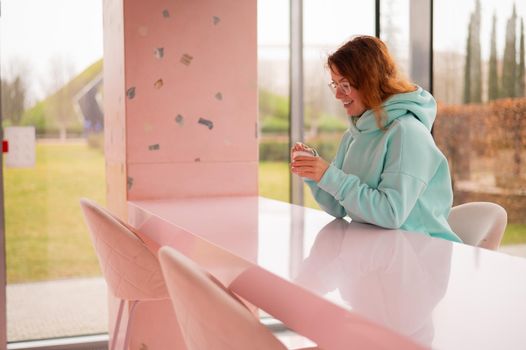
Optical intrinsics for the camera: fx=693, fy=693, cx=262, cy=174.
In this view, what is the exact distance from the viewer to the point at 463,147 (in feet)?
9.42

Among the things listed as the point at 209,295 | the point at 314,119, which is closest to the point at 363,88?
the point at 209,295

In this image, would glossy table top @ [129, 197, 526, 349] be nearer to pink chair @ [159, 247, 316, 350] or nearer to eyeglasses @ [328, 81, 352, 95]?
pink chair @ [159, 247, 316, 350]

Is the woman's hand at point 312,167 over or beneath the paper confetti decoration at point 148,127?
beneath

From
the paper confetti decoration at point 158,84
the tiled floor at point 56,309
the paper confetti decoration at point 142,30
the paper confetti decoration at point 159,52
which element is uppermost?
the paper confetti decoration at point 142,30

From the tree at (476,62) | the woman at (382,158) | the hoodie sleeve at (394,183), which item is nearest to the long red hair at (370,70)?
the woman at (382,158)

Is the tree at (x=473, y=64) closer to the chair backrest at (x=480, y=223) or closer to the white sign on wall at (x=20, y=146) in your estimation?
the chair backrest at (x=480, y=223)

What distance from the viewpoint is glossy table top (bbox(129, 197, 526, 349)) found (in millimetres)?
860

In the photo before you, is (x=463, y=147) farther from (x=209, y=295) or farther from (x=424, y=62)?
(x=209, y=295)

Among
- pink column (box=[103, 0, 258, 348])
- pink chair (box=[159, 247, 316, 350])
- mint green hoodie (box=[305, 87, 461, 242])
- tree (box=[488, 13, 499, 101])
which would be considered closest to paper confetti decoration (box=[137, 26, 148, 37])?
pink column (box=[103, 0, 258, 348])

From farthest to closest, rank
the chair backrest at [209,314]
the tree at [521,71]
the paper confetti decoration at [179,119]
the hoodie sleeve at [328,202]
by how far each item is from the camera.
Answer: the paper confetti decoration at [179,119], the tree at [521,71], the hoodie sleeve at [328,202], the chair backrest at [209,314]

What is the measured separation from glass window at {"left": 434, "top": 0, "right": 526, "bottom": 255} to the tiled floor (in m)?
1.77

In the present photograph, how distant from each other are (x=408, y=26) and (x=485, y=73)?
0.52 meters

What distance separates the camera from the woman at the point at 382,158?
68.9 inches

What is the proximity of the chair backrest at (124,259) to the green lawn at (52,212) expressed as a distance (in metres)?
1.30
